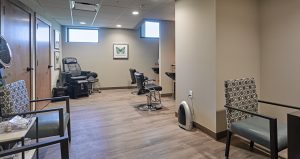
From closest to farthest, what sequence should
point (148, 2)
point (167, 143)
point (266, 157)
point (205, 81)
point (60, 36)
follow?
point (266, 157)
point (167, 143)
point (205, 81)
point (148, 2)
point (60, 36)

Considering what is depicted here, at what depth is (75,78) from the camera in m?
6.30

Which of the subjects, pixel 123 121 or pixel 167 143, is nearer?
pixel 167 143

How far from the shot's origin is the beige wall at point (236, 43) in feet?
9.18

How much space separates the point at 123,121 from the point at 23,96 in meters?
1.83

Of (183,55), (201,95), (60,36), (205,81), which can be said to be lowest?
(201,95)

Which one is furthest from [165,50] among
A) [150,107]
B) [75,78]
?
[75,78]

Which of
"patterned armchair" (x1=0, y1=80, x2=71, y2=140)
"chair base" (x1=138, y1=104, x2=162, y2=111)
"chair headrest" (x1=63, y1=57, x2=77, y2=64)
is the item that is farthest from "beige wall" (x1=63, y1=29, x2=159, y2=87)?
"patterned armchair" (x1=0, y1=80, x2=71, y2=140)

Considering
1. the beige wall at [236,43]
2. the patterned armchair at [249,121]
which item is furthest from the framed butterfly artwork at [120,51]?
the patterned armchair at [249,121]

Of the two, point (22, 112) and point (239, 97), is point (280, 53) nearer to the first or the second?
point (239, 97)

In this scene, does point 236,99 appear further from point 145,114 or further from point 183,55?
point 145,114

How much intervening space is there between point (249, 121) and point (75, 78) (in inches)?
212

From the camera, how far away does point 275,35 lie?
2.87 meters

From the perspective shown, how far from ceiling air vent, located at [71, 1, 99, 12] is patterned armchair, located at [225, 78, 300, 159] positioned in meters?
3.54

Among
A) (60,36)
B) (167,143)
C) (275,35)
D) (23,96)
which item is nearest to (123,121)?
(167,143)
